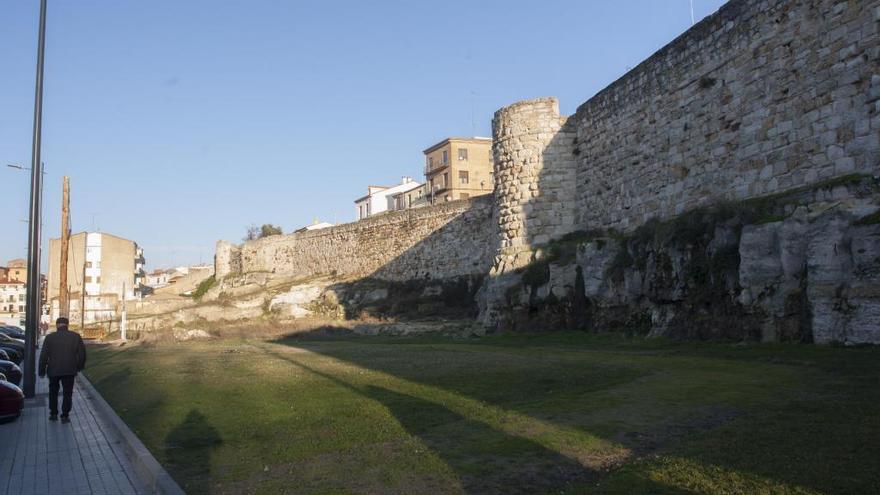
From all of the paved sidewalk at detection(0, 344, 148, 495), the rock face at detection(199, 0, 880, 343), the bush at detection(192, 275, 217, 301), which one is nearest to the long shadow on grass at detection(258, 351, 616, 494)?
the paved sidewalk at detection(0, 344, 148, 495)

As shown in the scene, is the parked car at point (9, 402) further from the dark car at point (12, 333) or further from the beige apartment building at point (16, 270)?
the beige apartment building at point (16, 270)

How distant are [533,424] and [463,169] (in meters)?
68.7

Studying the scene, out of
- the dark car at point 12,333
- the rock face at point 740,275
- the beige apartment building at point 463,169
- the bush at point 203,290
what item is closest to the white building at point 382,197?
the beige apartment building at point 463,169

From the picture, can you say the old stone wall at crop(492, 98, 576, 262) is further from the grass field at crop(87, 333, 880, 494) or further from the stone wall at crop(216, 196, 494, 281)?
the grass field at crop(87, 333, 880, 494)

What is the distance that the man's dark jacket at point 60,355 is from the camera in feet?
34.6

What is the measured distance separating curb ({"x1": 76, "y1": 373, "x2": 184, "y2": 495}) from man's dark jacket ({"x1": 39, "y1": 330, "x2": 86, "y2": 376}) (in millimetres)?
1016

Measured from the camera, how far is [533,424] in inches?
305

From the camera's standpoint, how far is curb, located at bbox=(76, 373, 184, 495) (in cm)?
578

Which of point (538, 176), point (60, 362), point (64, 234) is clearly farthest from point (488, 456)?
point (64, 234)

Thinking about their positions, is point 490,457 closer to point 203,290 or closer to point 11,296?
point 203,290

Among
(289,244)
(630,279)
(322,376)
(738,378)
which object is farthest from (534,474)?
(289,244)

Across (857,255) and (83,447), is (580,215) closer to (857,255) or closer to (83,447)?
(857,255)

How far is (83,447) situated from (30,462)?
0.74 m

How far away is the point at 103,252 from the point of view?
292 ft
